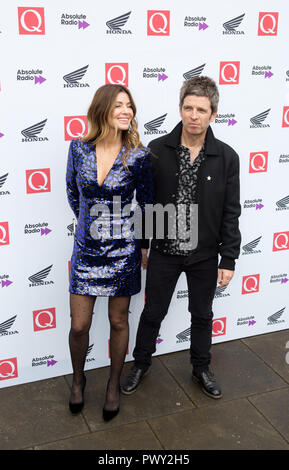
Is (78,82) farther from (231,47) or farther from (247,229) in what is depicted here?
(247,229)

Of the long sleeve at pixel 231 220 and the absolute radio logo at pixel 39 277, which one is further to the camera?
the absolute radio logo at pixel 39 277

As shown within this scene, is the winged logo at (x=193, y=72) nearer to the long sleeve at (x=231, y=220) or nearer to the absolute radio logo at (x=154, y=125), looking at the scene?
the absolute radio logo at (x=154, y=125)

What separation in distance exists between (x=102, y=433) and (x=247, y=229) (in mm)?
1659

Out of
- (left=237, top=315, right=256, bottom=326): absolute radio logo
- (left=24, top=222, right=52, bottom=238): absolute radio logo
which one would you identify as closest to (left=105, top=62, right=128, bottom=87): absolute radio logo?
(left=24, top=222, right=52, bottom=238): absolute radio logo

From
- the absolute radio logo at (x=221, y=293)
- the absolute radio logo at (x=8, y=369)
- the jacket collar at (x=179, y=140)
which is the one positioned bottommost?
the absolute radio logo at (x=8, y=369)

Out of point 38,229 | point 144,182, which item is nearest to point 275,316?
point 144,182

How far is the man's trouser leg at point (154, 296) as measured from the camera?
2.98m

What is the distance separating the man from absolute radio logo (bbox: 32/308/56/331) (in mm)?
552

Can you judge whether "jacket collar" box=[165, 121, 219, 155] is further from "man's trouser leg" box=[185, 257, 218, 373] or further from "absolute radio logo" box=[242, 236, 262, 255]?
"absolute radio logo" box=[242, 236, 262, 255]

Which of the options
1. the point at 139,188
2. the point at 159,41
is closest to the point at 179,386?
the point at 139,188

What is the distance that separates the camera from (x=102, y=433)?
279 cm

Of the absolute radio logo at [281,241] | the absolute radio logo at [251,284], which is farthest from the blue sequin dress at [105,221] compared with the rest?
the absolute radio logo at [281,241]

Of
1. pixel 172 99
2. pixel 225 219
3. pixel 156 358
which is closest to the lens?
pixel 225 219

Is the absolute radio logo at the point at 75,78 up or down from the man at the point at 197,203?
up
